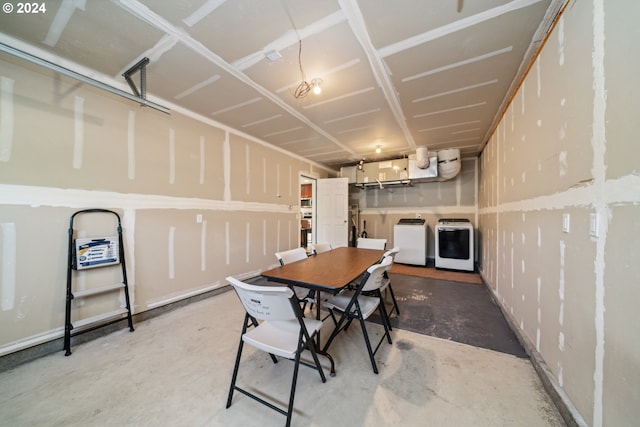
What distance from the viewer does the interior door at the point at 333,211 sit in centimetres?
520

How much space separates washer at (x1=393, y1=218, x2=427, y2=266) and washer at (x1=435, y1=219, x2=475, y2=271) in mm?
298

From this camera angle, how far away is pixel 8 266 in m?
1.72

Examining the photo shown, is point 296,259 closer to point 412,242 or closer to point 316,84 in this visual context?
point 316,84

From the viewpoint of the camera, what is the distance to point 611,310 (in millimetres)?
943

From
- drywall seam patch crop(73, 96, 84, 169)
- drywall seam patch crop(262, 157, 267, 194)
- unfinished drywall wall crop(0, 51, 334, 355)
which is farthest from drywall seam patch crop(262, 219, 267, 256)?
drywall seam patch crop(73, 96, 84, 169)

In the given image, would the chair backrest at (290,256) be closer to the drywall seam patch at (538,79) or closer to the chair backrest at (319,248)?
the chair backrest at (319,248)

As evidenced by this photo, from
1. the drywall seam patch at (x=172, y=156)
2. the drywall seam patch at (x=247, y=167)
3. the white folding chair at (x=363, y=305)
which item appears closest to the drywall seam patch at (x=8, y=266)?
the drywall seam patch at (x=172, y=156)

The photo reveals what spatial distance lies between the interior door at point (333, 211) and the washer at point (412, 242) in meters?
1.28

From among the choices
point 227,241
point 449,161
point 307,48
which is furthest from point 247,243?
point 449,161

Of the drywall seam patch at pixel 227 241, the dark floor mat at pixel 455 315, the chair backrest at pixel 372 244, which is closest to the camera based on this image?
the dark floor mat at pixel 455 315

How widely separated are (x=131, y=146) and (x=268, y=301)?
2.47 m

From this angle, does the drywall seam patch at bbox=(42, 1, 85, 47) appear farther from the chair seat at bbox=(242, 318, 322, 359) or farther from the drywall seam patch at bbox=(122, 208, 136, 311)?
the chair seat at bbox=(242, 318, 322, 359)

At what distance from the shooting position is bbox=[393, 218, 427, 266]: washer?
16.1ft

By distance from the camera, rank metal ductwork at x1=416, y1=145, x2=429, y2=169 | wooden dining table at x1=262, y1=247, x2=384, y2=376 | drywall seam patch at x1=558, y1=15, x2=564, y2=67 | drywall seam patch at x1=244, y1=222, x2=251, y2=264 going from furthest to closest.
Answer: metal ductwork at x1=416, y1=145, x2=429, y2=169 → drywall seam patch at x1=244, y1=222, x2=251, y2=264 → wooden dining table at x1=262, y1=247, x2=384, y2=376 → drywall seam patch at x1=558, y1=15, x2=564, y2=67
